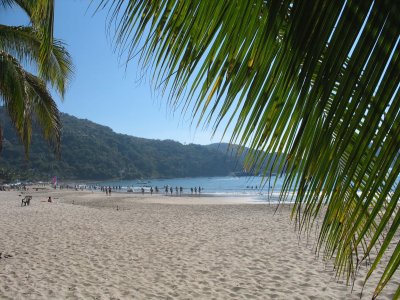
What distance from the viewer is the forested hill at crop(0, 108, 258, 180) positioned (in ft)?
423

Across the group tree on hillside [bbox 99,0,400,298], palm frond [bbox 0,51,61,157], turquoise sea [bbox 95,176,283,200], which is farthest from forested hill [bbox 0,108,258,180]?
tree on hillside [bbox 99,0,400,298]

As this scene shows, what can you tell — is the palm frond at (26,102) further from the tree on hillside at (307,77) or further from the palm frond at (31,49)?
the tree on hillside at (307,77)

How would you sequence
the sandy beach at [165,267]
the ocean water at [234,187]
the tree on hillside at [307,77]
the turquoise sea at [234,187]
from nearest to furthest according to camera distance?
the tree on hillside at [307,77] → the ocean water at [234,187] → the turquoise sea at [234,187] → the sandy beach at [165,267]

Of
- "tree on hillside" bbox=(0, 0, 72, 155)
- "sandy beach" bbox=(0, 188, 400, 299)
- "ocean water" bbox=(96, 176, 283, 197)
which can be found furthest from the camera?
"sandy beach" bbox=(0, 188, 400, 299)

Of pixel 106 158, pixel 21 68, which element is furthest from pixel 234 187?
pixel 106 158

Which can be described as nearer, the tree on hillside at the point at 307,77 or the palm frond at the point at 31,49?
the tree on hillside at the point at 307,77

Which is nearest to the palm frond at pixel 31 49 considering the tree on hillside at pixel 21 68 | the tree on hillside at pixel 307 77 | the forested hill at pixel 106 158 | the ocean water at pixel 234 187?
the tree on hillside at pixel 21 68

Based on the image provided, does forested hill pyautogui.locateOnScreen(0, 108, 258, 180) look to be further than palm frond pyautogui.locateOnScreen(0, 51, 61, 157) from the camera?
Yes

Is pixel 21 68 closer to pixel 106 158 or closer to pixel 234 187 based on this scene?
pixel 234 187

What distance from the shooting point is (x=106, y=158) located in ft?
494

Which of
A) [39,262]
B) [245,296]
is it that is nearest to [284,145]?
[245,296]

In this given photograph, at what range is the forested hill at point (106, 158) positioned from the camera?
129 m

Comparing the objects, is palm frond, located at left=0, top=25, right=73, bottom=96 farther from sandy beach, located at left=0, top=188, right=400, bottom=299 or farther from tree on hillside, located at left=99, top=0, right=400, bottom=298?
tree on hillside, located at left=99, top=0, right=400, bottom=298

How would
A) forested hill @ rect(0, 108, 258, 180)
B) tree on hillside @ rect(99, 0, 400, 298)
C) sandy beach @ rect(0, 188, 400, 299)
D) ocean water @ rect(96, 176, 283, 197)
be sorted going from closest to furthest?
tree on hillside @ rect(99, 0, 400, 298), ocean water @ rect(96, 176, 283, 197), sandy beach @ rect(0, 188, 400, 299), forested hill @ rect(0, 108, 258, 180)
